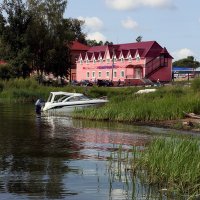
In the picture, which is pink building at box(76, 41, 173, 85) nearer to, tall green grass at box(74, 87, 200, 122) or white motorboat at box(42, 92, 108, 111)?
white motorboat at box(42, 92, 108, 111)

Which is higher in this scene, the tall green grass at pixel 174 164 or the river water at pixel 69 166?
the tall green grass at pixel 174 164

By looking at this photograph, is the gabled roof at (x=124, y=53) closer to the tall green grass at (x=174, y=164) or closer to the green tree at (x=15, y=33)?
the green tree at (x=15, y=33)

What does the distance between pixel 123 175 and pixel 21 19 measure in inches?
3043

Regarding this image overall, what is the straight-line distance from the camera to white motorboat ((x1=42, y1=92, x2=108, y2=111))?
150ft

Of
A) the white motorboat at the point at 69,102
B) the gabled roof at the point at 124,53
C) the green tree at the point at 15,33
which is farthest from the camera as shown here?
the gabled roof at the point at 124,53

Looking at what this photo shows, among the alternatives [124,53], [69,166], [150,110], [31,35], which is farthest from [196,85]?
[124,53]

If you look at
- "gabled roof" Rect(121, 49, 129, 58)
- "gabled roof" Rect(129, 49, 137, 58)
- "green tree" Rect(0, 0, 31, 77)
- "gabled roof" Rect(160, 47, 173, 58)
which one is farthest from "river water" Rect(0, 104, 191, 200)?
"gabled roof" Rect(121, 49, 129, 58)

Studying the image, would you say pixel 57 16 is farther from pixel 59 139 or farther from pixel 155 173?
pixel 155 173

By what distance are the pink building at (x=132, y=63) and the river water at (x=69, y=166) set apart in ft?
231

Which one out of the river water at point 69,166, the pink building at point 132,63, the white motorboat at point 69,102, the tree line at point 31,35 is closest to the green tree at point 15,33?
the tree line at point 31,35

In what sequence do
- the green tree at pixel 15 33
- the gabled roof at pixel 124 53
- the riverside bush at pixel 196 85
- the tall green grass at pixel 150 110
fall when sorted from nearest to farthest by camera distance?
the tall green grass at pixel 150 110 < the riverside bush at pixel 196 85 < the green tree at pixel 15 33 < the gabled roof at pixel 124 53

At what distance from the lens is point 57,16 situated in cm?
9138

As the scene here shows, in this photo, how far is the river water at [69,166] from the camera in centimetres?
1374

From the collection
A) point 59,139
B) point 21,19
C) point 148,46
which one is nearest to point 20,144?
point 59,139
